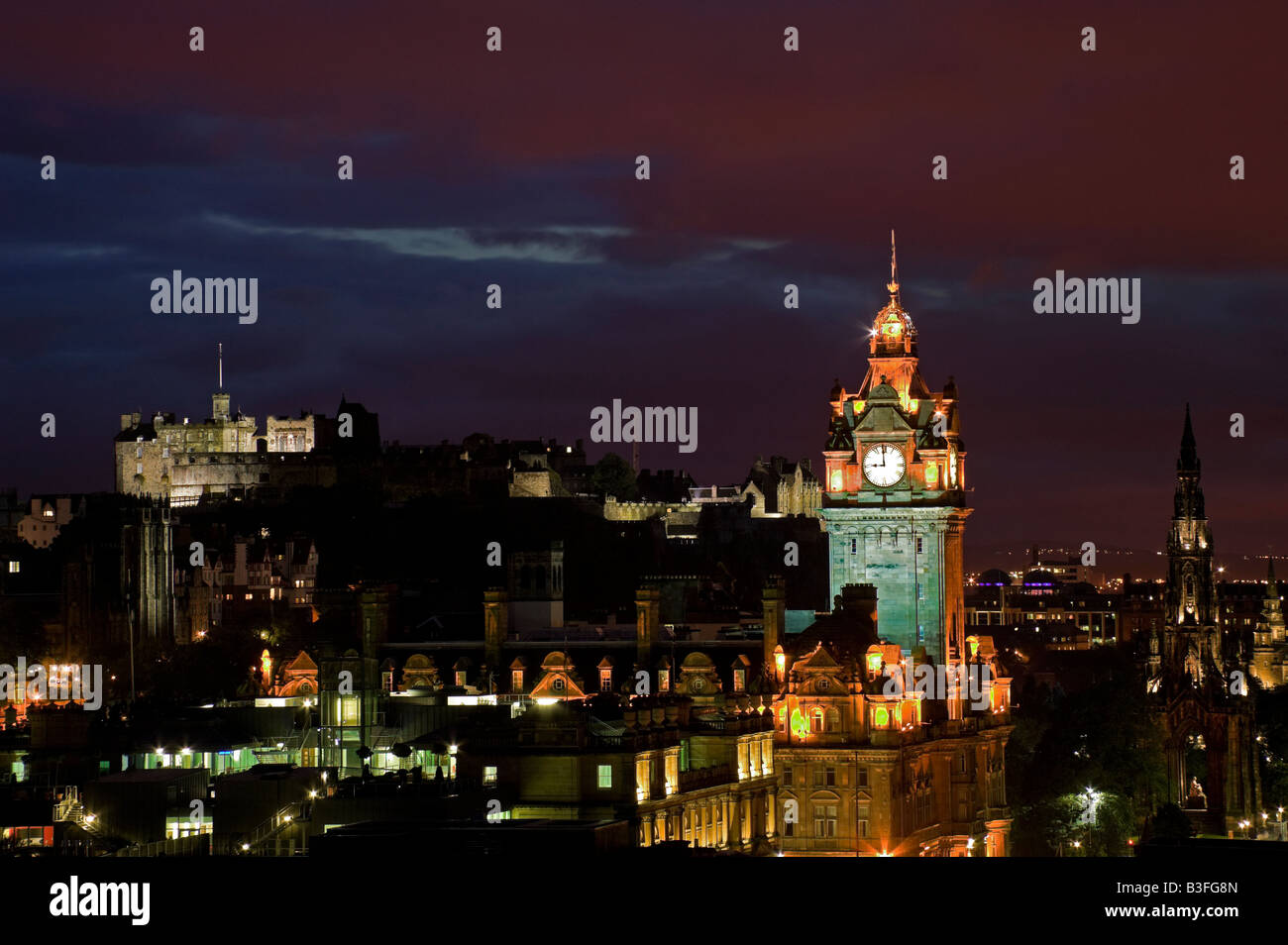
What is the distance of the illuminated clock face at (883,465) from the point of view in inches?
4222

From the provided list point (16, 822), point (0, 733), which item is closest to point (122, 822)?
point (16, 822)

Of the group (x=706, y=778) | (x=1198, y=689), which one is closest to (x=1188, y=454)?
(x=1198, y=689)

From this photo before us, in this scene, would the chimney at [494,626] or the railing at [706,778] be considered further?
the chimney at [494,626]

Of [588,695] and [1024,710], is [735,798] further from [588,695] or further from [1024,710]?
[1024,710]

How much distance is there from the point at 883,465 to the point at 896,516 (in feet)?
6.53

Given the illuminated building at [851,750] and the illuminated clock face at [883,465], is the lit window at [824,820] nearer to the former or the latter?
the illuminated building at [851,750]

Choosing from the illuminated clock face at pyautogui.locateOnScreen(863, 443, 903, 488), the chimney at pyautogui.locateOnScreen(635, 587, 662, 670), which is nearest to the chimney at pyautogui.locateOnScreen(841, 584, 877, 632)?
the illuminated clock face at pyautogui.locateOnScreen(863, 443, 903, 488)

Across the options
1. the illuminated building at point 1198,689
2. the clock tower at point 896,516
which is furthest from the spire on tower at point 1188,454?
the clock tower at point 896,516

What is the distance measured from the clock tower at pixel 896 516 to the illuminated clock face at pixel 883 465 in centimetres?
4

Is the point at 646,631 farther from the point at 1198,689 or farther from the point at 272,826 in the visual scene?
the point at 1198,689

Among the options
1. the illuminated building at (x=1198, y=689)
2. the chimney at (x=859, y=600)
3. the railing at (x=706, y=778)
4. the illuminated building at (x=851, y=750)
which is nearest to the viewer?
the railing at (x=706, y=778)

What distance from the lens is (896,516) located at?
107062 millimetres

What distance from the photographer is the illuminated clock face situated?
10725cm
